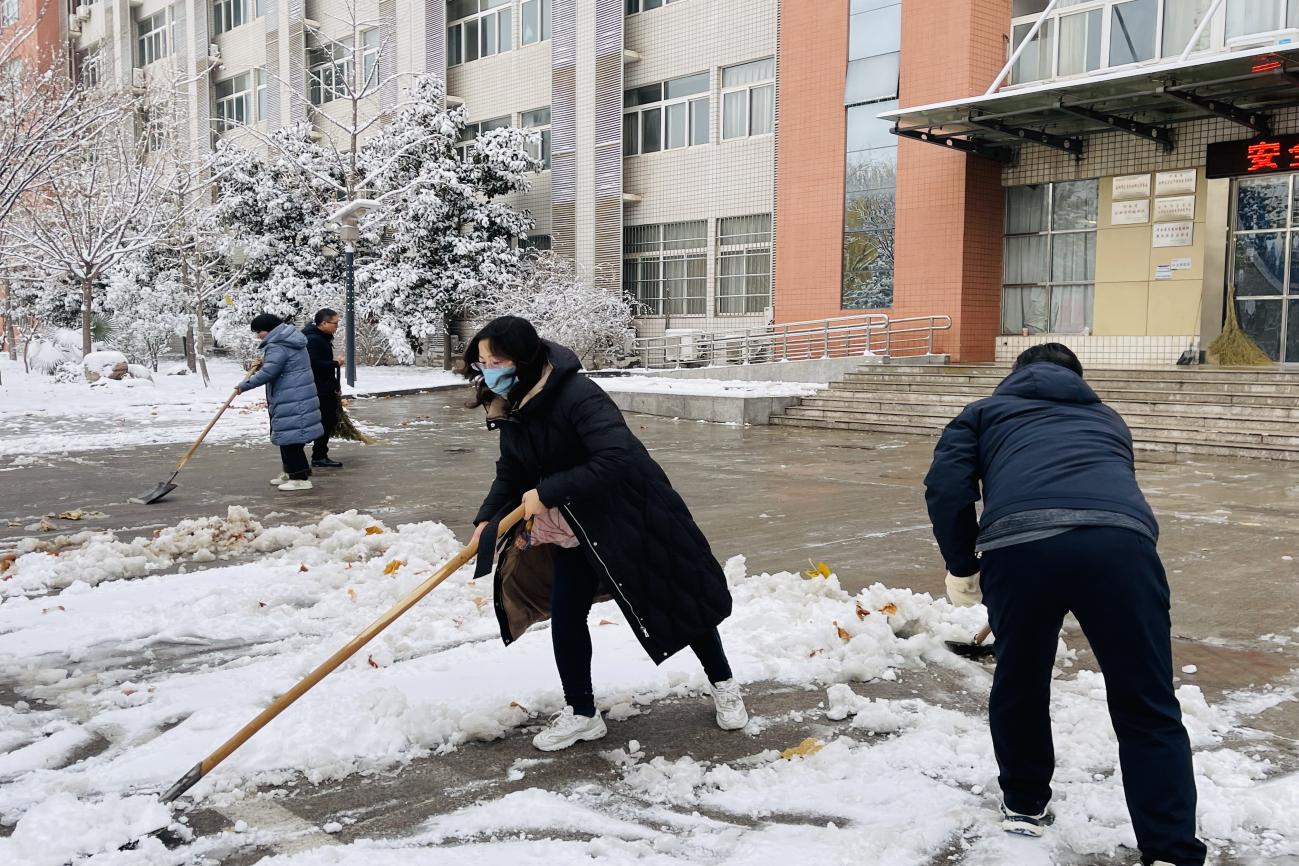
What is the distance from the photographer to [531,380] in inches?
150

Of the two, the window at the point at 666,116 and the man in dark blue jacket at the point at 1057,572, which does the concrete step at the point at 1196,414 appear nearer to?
the man in dark blue jacket at the point at 1057,572

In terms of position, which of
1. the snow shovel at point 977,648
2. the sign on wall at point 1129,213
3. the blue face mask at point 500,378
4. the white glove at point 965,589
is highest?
the sign on wall at point 1129,213

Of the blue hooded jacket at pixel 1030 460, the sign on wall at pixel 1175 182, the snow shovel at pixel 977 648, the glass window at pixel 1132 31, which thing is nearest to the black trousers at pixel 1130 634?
the blue hooded jacket at pixel 1030 460

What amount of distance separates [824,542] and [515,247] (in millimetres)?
23111

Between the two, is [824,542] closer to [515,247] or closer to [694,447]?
[694,447]

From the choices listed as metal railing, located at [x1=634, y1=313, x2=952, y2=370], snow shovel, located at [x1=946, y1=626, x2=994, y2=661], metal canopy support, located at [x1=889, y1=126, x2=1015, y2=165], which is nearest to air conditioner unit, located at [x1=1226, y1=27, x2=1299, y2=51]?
metal canopy support, located at [x1=889, y1=126, x2=1015, y2=165]

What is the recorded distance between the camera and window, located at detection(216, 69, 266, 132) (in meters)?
39.9

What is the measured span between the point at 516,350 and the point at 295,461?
7406 millimetres

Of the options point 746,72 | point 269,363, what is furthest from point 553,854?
point 746,72

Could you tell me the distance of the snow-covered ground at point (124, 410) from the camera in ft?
49.2

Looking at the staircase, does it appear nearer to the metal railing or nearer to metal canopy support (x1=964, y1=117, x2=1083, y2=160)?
the metal railing

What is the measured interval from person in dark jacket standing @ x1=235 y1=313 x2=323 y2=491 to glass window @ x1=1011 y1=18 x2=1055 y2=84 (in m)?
14.6

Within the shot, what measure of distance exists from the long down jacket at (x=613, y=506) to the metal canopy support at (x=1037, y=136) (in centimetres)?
1627

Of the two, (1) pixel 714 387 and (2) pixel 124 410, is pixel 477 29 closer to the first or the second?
(2) pixel 124 410
